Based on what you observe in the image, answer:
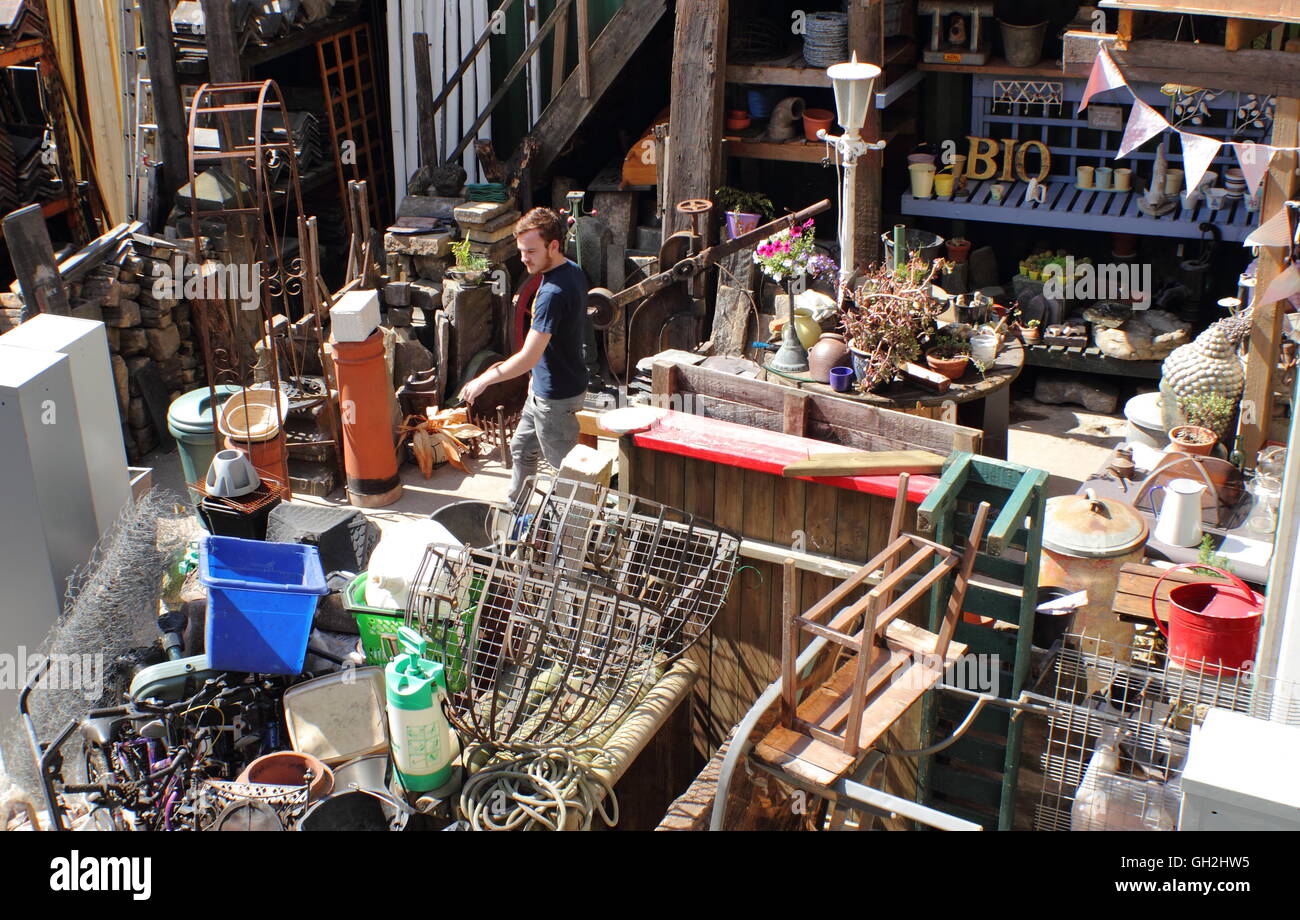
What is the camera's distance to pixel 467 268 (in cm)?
1024

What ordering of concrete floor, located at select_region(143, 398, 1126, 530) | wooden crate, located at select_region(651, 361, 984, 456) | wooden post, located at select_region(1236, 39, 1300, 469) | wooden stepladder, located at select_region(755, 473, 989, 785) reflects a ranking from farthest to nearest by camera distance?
concrete floor, located at select_region(143, 398, 1126, 530), wooden post, located at select_region(1236, 39, 1300, 469), wooden crate, located at select_region(651, 361, 984, 456), wooden stepladder, located at select_region(755, 473, 989, 785)

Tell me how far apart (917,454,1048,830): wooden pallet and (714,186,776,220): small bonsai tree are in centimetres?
549

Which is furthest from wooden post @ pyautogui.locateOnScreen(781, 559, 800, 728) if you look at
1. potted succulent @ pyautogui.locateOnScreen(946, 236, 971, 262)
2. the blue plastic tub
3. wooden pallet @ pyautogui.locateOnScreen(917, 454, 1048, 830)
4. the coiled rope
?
potted succulent @ pyautogui.locateOnScreen(946, 236, 971, 262)

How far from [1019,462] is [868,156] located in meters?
2.50

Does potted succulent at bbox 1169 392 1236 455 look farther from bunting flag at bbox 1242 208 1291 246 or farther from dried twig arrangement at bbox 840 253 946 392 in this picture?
dried twig arrangement at bbox 840 253 946 392

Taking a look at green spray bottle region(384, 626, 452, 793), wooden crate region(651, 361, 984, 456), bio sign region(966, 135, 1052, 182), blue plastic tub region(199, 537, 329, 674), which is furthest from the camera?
bio sign region(966, 135, 1052, 182)

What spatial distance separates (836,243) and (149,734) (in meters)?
6.95

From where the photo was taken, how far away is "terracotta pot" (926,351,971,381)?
24.5 ft

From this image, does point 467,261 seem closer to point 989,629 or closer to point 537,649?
point 537,649

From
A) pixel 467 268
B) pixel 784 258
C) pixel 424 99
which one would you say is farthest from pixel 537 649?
pixel 424 99

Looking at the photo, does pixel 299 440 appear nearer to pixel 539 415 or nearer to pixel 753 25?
pixel 539 415

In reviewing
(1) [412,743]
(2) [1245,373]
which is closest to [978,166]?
(2) [1245,373]

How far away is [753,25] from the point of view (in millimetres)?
10586

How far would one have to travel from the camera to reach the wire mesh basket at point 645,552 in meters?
5.47
